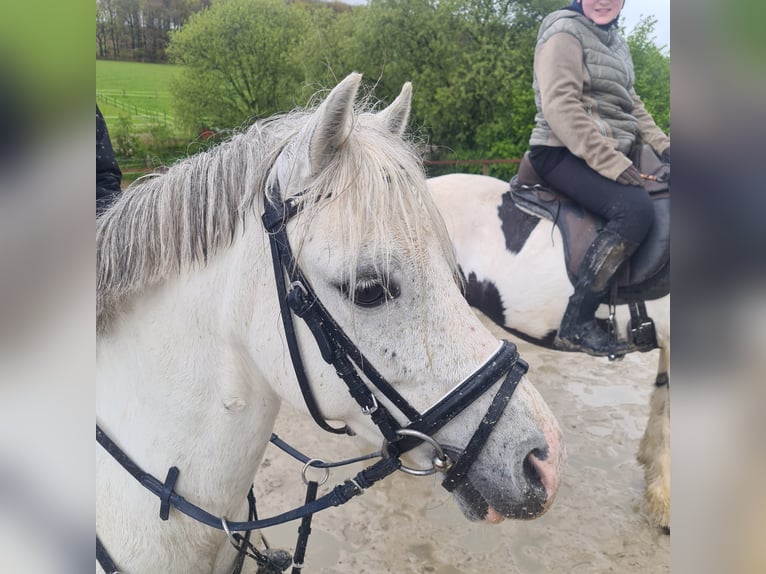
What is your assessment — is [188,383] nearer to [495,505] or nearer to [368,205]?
[368,205]

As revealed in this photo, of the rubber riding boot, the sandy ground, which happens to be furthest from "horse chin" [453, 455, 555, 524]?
the rubber riding boot

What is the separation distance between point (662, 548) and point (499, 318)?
3.39 feet

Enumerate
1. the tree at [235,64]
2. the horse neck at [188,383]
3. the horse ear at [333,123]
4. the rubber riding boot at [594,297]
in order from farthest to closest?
the tree at [235,64] < the rubber riding boot at [594,297] < the horse neck at [188,383] < the horse ear at [333,123]

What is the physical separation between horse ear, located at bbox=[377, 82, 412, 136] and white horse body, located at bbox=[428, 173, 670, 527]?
131 centimetres

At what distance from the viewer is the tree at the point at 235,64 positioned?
4359 millimetres

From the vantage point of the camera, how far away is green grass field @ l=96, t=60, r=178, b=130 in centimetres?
304

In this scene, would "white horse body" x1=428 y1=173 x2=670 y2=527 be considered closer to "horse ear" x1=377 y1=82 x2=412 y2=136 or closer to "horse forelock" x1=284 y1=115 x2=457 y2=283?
"horse ear" x1=377 y1=82 x2=412 y2=136

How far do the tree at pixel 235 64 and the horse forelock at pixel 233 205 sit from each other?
12.7 ft

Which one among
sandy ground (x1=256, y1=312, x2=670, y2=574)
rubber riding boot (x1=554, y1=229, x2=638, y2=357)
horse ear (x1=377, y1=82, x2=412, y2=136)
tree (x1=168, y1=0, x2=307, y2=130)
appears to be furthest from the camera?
tree (x1=168, y1=0, x2=307, y2=130)

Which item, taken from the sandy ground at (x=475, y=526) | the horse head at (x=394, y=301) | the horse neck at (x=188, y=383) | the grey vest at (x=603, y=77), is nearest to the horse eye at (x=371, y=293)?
the horse head at (x=394, y=301)

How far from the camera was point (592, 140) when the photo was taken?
75.7 inches

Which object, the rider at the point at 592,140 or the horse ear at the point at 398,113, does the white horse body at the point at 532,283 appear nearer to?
the rider at the point at 592,140

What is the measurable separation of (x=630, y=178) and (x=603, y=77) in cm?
47
